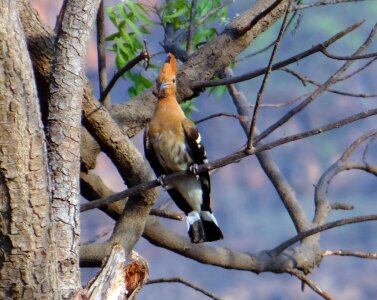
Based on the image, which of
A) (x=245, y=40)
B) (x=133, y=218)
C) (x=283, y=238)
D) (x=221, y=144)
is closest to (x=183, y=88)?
(x=245, y=40)

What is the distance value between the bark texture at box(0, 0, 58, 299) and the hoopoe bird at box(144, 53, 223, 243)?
1199mm

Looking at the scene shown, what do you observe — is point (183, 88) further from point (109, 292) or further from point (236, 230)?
point (109, 292)

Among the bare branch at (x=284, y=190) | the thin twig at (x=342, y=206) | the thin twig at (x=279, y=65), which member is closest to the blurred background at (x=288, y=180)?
the bare branch at (x=284, y=190)

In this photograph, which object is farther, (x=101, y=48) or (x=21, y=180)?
(x=101, y=48)

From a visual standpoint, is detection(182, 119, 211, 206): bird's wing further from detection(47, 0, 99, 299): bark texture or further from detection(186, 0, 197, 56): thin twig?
detection(47, 0, 99, 299): bark texture

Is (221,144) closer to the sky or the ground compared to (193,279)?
closer to the sky

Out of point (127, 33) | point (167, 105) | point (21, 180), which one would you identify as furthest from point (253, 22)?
point (21, 180)

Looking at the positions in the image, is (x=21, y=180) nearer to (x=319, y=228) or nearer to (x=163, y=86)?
(x=163, y=86)

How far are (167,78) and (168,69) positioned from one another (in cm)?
4

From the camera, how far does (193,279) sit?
3.81 metres

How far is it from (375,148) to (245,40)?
4.06ft

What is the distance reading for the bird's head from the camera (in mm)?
2855

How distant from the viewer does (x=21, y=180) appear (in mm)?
1685

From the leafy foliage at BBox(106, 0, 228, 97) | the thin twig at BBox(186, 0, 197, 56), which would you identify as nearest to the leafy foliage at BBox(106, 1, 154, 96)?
the leafy foliage at BBox(106, 0, 228, 97)
